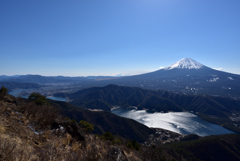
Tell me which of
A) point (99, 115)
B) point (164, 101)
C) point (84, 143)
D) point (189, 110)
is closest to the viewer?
point (84, 143)

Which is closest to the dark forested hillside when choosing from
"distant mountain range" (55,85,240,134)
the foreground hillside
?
the foreground hillside

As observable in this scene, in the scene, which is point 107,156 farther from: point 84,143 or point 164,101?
point 164,101

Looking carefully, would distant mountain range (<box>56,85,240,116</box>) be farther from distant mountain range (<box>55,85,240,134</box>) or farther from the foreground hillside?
the foreground hillside

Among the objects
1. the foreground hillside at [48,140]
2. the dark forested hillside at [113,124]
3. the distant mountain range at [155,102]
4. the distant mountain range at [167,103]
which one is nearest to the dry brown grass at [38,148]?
the foreground hillside at [48,140]

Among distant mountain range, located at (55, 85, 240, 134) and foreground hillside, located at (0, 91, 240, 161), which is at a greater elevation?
foreground hillside, located at (0, 91, 240, 161)

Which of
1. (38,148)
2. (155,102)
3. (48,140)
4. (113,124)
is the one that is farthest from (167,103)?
(38,148)

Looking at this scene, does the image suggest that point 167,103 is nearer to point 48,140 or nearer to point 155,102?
point 155,102

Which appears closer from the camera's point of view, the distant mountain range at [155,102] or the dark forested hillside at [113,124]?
the dark forested hillside at [113,124]

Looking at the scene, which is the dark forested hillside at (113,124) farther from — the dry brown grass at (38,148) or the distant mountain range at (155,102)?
the distant mountain range at (155,102)

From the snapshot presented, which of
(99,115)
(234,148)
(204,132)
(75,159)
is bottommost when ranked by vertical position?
(204,132)

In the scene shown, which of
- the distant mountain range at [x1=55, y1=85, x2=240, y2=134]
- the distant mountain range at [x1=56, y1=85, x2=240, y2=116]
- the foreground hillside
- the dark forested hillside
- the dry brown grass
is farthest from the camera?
the distant mountain range at [x1=56, y1=85, x2=240, y2=116]

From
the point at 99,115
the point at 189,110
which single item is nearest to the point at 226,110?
the point at 189,110
